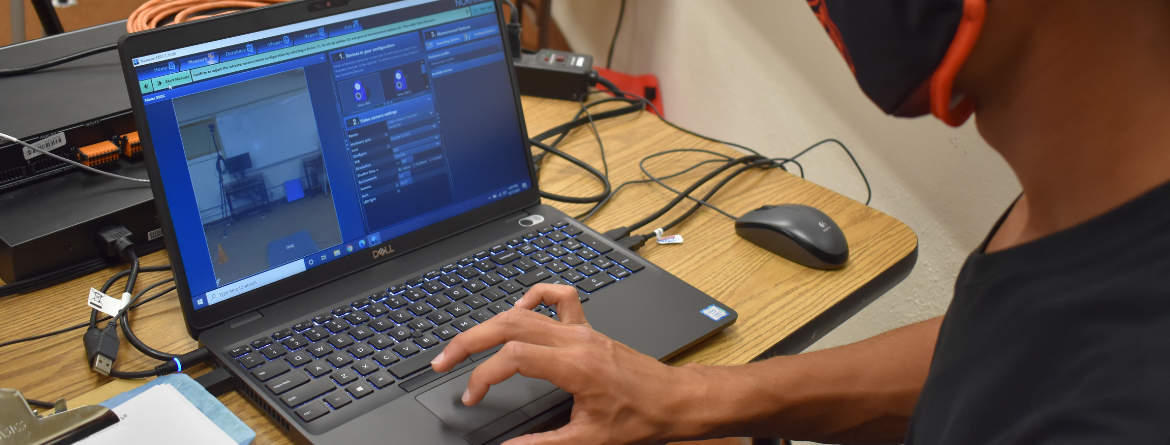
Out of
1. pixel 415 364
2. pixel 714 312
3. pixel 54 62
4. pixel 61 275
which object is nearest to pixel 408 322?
pixel 415 364

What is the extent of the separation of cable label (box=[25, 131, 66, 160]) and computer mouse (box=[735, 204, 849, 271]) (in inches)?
31.2

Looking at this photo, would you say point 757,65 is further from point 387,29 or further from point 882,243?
point 387,29

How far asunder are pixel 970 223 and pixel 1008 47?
39.0 inches

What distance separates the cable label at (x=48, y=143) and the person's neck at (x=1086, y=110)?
906 mm

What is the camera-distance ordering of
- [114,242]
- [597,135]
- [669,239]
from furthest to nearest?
[597,135] < [669,239] < [114,242]

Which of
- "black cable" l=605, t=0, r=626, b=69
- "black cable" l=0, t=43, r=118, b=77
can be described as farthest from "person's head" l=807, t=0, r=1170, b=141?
"black cable" l=605, t=0, r=626, b=69

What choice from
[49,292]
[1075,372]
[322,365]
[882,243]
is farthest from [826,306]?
[49,292]

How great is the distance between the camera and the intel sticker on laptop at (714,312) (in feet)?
2.51

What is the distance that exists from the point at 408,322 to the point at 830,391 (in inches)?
16.4

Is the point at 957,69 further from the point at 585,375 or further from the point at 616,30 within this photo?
the point at 616,30

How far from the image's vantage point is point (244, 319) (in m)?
0.72

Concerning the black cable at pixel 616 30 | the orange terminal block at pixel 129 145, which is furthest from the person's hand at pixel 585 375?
the black cable at pixel 616 30

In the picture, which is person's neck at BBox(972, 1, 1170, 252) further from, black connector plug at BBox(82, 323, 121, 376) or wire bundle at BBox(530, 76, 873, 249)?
black connector plug at BBox(82, 323, 121, 376)

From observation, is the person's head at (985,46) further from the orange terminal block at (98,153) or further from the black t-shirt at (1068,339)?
the orange terminal block at (98,153)
